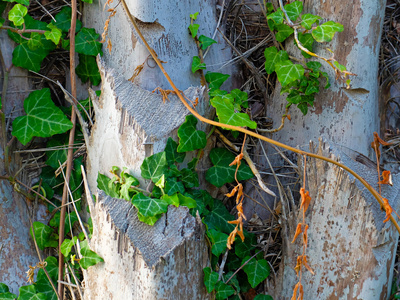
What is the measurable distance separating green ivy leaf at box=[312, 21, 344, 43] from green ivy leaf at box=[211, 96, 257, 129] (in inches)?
16.9

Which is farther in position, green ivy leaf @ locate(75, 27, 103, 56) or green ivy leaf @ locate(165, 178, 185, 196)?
green ivy leaf @ locate(75, 27, 103, 56)

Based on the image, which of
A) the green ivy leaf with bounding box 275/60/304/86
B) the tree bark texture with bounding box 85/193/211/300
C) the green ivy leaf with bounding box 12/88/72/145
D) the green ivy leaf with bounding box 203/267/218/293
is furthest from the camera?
the green ivy leaf with bounding box 12/88/72/145

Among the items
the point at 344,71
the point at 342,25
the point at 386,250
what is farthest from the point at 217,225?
the point at 342,25

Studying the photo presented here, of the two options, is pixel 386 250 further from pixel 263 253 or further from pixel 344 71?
pixel 344 71

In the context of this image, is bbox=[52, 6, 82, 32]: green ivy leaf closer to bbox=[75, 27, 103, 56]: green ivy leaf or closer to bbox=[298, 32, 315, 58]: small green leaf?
bbox=[75, 27, 103, 56]: green ivy leaf

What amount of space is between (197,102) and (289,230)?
2.15 ft

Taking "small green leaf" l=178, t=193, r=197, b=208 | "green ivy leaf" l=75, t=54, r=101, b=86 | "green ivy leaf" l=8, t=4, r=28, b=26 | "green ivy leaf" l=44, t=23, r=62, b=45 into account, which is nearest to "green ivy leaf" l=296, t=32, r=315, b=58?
"small green leaf" l=178, t=193, r=197, b=208

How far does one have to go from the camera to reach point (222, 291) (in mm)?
1601

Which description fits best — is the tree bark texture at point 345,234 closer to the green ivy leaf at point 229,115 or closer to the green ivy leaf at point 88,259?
the green ivy leaf at point 229,115

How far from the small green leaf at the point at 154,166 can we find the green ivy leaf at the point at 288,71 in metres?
0.59

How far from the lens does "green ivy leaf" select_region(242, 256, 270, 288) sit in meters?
1.69

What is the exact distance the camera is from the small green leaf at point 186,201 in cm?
149

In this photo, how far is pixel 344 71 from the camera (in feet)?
5.04

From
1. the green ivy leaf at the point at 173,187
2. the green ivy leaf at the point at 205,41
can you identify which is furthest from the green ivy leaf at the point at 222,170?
the green ivy leaf at the point at 205,41
